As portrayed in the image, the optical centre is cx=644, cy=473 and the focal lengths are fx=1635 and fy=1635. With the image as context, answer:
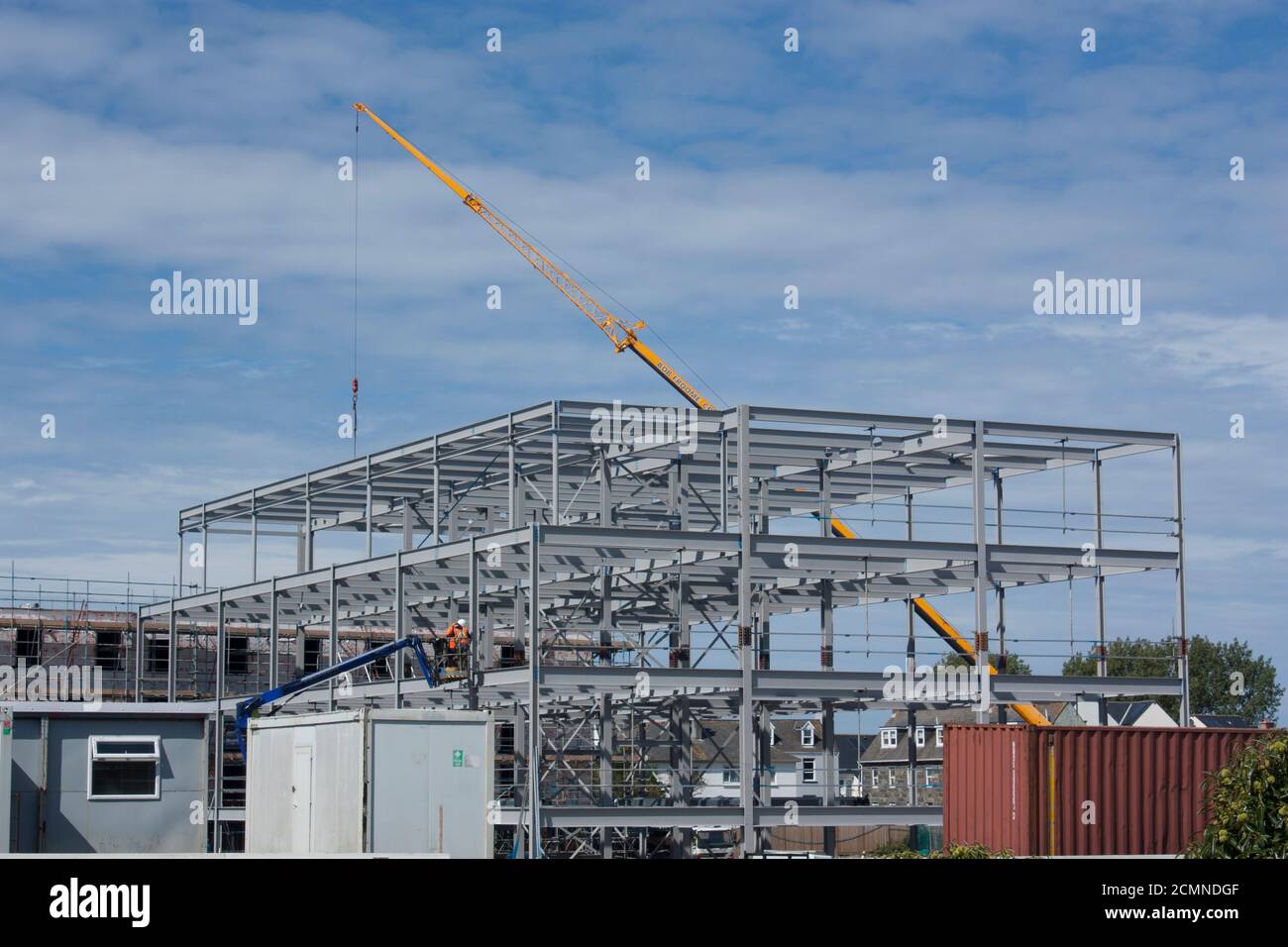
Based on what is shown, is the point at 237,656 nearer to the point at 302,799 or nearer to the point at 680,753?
the point at 680,753

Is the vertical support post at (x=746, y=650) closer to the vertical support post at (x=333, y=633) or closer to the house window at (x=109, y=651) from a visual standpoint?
the vertical support post at (x=333, y=633)

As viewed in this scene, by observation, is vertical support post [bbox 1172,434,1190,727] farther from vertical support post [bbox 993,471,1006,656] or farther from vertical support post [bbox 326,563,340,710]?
vertical support post [bbox 326,563,340,710]

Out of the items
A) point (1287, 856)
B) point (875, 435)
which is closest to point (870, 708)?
point (875, 435)

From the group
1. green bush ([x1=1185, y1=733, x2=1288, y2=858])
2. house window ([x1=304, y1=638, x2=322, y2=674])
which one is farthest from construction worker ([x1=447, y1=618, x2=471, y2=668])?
house window ([x1=304, y1=638, x2=322, y2=674])

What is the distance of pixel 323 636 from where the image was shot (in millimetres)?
69562

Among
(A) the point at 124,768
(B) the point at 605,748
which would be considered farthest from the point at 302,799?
(B) the point at 605,748

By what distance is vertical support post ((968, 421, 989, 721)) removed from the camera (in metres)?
41.4

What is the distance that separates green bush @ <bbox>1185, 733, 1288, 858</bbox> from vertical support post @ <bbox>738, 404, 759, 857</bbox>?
762 inches

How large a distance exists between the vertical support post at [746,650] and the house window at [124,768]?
44.8 ft

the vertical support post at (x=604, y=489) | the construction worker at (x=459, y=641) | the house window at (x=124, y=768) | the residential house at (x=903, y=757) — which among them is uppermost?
the vertical support post at (x=604, y=489)

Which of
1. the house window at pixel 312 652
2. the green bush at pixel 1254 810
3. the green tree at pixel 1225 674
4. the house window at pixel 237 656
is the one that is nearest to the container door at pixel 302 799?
the green bush at pixel 1254 810

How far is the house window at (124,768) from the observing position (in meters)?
28.2

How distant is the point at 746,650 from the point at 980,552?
289 inches
